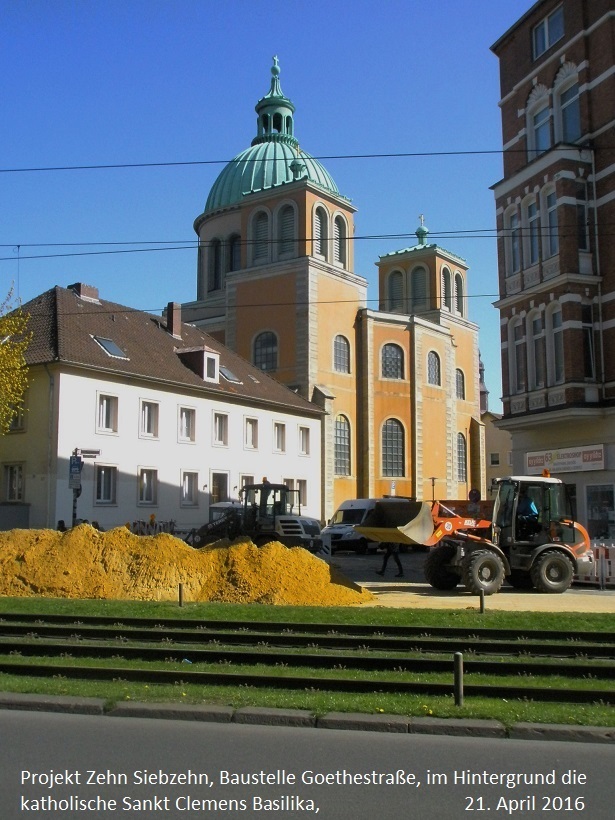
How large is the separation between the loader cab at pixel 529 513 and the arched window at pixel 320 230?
124ft

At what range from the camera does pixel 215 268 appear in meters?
64.0

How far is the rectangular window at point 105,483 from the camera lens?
34844 millimetres

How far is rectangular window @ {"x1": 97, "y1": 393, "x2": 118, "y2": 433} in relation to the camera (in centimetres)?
3544

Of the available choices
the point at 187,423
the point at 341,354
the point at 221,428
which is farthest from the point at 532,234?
the point at 341,354

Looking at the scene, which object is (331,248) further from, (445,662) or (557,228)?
(445,662)

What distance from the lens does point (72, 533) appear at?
2064 cm

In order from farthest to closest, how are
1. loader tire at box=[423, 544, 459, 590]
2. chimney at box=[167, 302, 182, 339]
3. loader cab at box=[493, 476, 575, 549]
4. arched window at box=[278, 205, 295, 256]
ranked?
arched window at box=[278, 205, 295, 256]
chimney at box=[167, 302, 182, 339]
loader tire at box=[423, 544, 459, 590]
loader cab at box=[493, 476, 575, 549]

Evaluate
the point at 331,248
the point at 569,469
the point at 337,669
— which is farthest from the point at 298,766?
the point at 331,248

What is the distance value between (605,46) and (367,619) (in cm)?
2085

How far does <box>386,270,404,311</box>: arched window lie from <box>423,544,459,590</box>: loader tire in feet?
165

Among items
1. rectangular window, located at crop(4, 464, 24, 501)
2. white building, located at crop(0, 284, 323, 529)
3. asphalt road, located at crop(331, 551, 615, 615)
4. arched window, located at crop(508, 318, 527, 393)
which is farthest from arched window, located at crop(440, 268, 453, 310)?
asphalt road, located at crop(331, 551, 615, 615)

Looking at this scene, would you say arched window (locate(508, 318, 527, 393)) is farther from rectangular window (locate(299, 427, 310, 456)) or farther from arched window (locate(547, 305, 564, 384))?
rectangular window (locate(299, 427, 310, 456))

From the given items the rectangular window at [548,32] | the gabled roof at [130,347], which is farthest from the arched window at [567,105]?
the gabled roof at [130,347]

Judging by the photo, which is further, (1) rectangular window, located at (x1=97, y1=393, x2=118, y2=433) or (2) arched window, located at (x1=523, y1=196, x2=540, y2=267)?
(1) rectangular window, located at (x1=97, y1=393, x2=118, y2=433)
